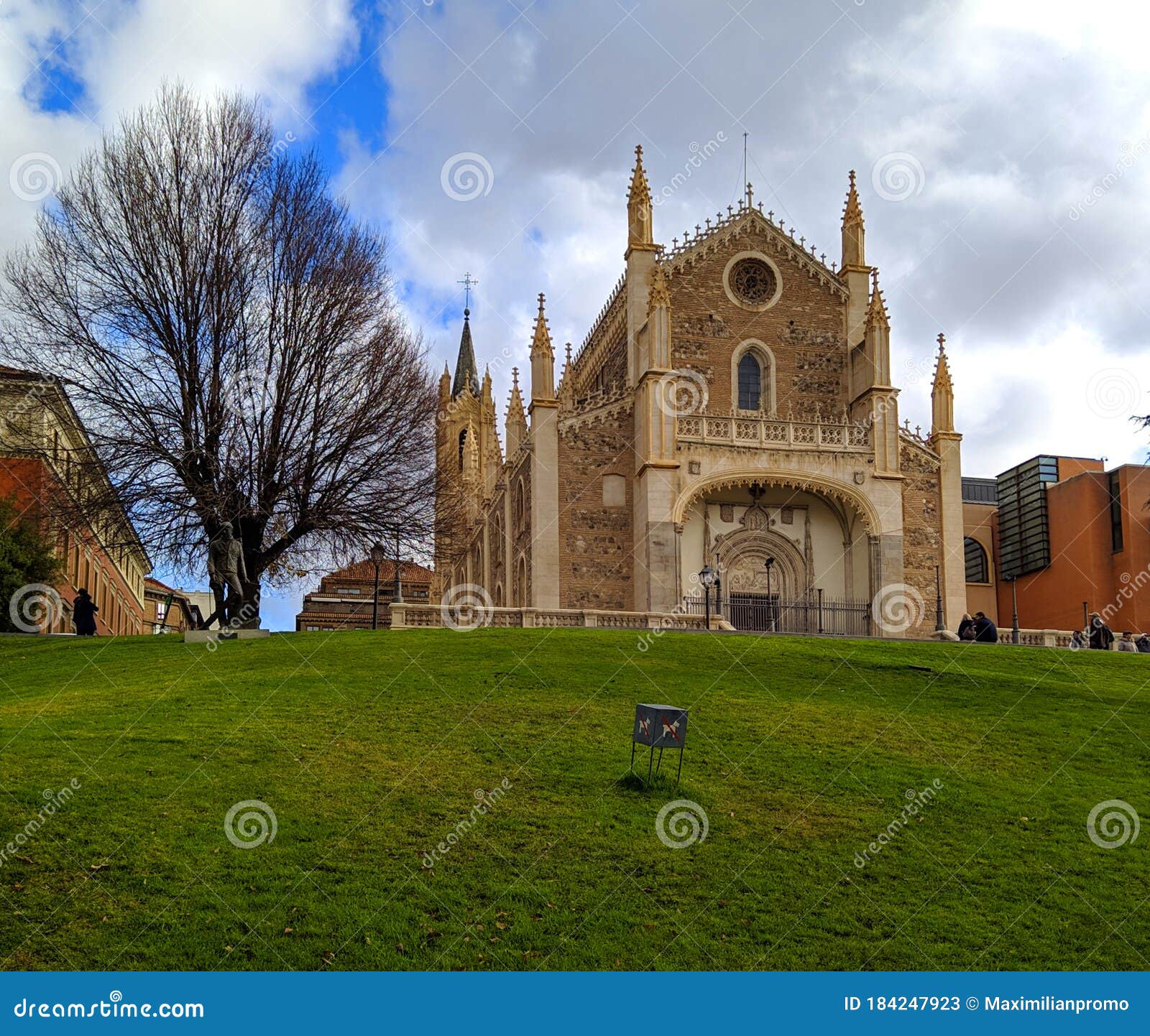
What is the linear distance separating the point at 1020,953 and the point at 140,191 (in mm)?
25590

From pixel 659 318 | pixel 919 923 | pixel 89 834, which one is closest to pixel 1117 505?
pixel 659 318

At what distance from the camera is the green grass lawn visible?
12133 millimetres

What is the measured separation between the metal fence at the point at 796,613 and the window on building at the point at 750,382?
22.8ft

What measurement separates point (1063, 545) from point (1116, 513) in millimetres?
2470

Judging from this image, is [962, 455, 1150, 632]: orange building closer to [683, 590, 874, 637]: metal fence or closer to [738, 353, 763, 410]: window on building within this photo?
[683, 590, 874, 637]: metal fence

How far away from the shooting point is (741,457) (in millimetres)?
40500

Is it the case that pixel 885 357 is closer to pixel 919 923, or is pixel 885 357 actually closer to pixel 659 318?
pixel 659 318

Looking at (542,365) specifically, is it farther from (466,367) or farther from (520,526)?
(466,367)

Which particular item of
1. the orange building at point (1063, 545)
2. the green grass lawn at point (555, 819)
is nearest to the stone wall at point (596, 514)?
the green grass lawn at point (555, 819)

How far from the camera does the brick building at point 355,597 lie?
64.3 m

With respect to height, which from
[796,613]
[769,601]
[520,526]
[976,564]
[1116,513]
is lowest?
[796,613]

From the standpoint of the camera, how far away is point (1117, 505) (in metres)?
52.1

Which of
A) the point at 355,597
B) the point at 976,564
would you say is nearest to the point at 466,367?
the point at 355,597

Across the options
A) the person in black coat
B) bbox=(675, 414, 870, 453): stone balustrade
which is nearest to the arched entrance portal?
bbox=(675, 414, 870, 453): stone balustrade
